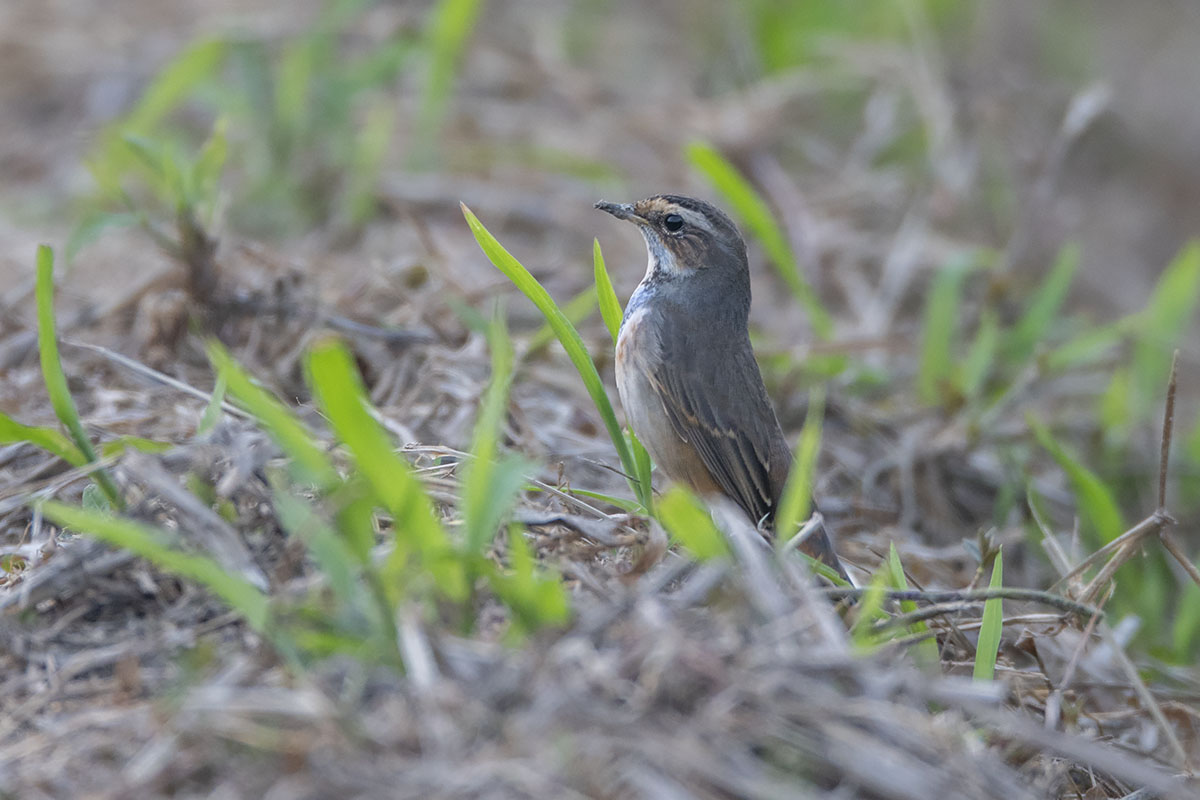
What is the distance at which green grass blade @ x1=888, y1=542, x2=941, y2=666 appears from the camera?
329cm

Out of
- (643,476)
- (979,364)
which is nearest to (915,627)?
(643,476)

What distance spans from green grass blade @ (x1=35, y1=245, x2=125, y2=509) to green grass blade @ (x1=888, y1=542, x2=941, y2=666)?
7.26 ft

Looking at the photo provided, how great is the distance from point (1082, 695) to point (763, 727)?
234 cm

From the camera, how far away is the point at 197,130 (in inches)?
331

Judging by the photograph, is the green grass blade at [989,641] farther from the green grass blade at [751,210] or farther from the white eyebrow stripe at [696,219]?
the green grass blade at [751,210]

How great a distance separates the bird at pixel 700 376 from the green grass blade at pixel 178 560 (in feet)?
7.11

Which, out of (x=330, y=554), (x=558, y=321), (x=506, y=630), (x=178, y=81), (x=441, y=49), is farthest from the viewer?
(x=441, y=49)

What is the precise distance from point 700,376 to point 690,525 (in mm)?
2004

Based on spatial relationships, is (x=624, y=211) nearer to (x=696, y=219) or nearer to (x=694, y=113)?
(x=696, y=219)

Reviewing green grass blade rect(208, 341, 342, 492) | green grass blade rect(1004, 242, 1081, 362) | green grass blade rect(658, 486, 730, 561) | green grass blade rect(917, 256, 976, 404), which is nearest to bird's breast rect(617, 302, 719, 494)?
green grass blade rect(658, 486, 730, 561)

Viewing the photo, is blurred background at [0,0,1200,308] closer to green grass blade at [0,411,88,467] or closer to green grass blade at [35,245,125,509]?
green grass blade at [35,245,125,509]

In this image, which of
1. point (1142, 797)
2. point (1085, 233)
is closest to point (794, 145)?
point (1085, 233)

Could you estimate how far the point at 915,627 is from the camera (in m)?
3.54

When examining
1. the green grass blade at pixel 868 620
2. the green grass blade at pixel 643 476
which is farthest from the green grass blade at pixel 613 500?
the green grass blade at pixel 868 620
